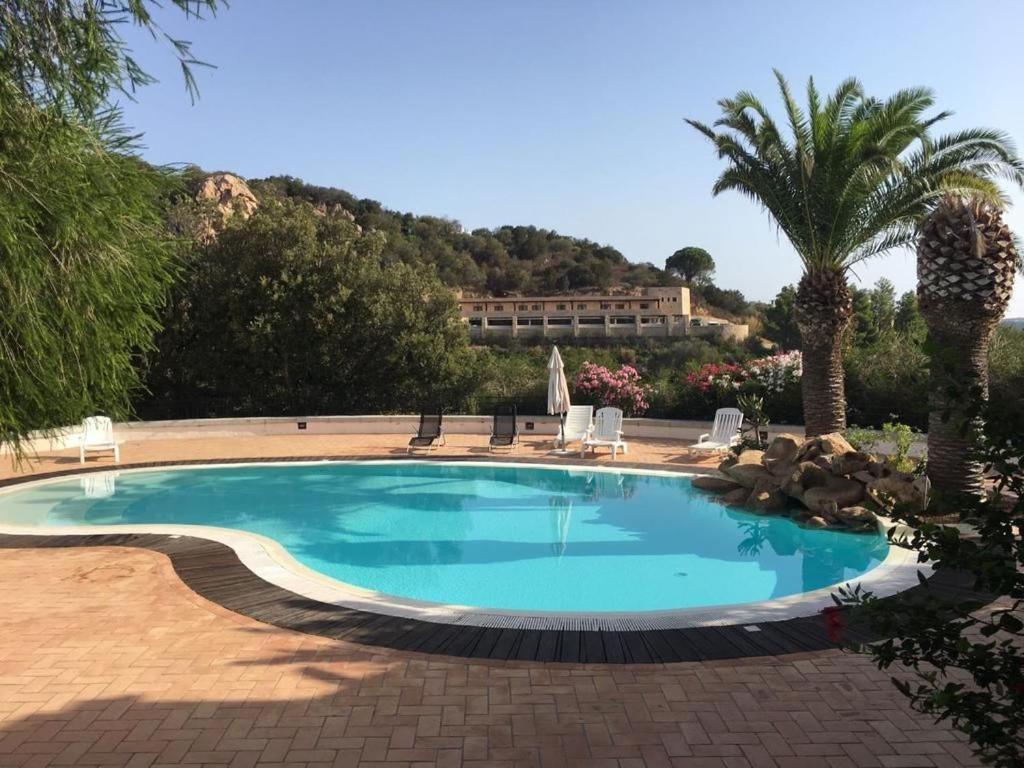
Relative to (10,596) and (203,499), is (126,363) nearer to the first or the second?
(10,596)

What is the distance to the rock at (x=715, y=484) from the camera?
38.5ft

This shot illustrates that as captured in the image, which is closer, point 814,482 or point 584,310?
point 814,482

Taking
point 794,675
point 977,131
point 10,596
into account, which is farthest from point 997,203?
point 10,596

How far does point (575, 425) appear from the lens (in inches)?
639

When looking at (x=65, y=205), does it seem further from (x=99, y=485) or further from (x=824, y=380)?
(x=824, y=380)

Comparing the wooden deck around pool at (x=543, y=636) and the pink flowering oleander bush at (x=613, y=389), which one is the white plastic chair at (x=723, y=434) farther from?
the wooden deck around pool at (x=543, y=636)

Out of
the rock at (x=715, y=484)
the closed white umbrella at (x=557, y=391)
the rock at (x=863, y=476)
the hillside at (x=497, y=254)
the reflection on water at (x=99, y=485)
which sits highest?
the hillside at (x=497, y=254)

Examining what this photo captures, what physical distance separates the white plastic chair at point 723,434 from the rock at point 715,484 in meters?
2.08

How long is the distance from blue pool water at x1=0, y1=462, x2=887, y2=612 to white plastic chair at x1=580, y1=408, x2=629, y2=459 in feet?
4.07

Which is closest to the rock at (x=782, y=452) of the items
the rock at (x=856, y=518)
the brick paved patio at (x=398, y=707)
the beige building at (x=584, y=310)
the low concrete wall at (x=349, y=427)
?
the rock at (x=856, y=518)

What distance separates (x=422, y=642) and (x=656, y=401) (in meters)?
13.6

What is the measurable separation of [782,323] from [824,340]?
39249 millimetres

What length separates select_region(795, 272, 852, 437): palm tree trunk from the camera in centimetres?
1223

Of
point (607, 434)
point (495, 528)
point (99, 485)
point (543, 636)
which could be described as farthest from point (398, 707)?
point (607, 434)
